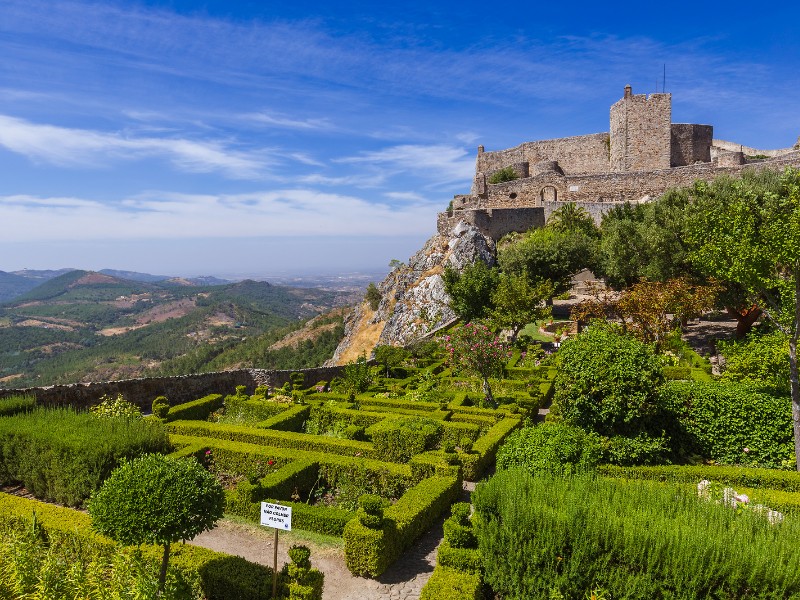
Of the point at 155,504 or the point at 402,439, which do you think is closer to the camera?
the point at 155,504

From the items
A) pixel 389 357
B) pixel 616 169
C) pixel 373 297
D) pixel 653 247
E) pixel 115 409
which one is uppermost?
pixel 616 169

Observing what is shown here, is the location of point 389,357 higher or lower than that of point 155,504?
lower

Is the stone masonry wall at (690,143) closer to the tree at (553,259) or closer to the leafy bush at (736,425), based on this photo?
the tree at (553,259)

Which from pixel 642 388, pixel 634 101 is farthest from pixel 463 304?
pixel 634 101

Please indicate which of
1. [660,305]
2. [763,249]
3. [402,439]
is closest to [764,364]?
[763,249]

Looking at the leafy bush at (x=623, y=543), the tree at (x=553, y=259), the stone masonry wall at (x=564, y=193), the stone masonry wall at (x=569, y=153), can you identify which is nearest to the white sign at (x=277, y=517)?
the leafy bush at (x=623, y=543)

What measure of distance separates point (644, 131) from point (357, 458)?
40.6 metres

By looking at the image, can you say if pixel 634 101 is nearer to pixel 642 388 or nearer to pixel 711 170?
pixel 711 170

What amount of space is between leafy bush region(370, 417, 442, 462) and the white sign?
5.04 m

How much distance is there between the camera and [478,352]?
15.0 meters

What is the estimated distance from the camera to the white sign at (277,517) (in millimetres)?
6207

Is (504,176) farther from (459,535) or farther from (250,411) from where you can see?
(459,535)

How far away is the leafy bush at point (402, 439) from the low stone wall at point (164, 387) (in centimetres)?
908

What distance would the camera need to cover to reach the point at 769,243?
30.6ft
